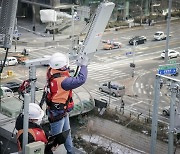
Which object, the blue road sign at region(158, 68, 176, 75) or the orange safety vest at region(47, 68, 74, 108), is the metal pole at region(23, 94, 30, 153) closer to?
the orange safety vest at region(47, 68, 74, 108)

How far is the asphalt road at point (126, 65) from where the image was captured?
3297 centimetres

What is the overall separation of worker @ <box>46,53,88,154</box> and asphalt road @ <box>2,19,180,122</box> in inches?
789

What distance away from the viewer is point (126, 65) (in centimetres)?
4231

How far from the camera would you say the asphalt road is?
32969 mm

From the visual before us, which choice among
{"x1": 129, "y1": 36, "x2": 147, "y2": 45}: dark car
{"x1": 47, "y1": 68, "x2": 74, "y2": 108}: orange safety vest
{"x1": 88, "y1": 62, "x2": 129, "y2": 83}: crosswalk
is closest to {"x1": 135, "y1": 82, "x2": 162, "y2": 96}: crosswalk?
{"x1": 88, "y1": 62, "x2": 129, "y2": 83}: crosswalk

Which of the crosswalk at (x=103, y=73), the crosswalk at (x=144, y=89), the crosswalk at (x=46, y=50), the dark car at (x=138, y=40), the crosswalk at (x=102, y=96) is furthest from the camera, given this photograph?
the dark car at (x=138, y=40)

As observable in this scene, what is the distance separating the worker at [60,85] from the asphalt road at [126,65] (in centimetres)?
2005

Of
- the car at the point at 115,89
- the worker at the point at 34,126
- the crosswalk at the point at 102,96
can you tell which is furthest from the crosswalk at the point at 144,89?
the worker at the point at 34,126

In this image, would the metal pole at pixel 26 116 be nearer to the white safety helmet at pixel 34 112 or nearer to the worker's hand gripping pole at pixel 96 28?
the white safety helmet at pixel 34 112

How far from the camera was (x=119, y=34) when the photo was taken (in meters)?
55.3

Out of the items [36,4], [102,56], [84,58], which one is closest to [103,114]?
[84,58]

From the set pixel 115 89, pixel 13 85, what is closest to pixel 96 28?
pixel 115 89

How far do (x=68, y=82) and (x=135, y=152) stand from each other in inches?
448

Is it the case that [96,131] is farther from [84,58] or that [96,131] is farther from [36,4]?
[36,4]
